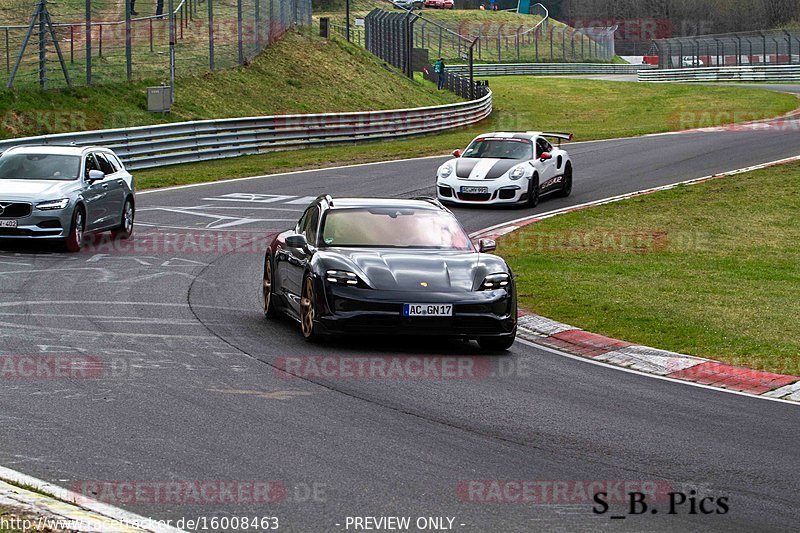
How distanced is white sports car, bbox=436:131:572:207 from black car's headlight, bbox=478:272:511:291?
13.1 m

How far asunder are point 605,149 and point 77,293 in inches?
1011

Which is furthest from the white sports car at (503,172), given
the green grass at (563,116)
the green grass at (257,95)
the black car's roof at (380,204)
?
the green grass at (257,95)

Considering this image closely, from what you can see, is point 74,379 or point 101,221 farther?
point 101,221

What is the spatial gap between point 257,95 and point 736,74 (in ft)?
144

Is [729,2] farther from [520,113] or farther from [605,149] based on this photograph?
[605,149]

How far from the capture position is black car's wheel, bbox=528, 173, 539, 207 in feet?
84.2

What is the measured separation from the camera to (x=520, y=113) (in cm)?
5806

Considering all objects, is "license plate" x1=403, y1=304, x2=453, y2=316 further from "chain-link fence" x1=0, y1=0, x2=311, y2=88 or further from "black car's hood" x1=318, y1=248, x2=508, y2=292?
"chain-link fence" x1=0, y1=0, x2=311, y2=88

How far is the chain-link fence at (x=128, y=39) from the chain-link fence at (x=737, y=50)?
41944mm

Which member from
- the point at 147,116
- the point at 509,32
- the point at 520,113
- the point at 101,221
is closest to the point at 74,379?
the point at 101,221

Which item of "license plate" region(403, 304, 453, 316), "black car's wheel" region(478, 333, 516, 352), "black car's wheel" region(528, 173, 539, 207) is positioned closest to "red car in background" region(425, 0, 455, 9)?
"black car's wheel" region(528, 173, 539, 207)

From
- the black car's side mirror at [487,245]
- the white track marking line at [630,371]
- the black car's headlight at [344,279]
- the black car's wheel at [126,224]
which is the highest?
the black car's side mirror at [487,245]

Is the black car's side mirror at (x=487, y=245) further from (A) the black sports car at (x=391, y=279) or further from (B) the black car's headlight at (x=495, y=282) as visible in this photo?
(B) the black car's headlight at (x=495, y=282)

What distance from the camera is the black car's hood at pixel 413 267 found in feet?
38.9
